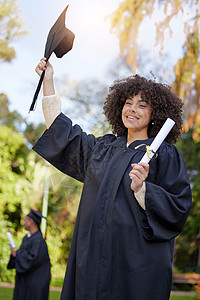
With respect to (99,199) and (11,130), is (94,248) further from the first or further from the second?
(11,130)

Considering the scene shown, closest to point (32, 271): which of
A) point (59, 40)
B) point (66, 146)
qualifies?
point (66, 146)

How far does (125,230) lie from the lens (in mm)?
2109

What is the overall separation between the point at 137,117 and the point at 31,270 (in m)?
4.25

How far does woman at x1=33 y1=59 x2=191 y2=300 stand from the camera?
208 centimetres

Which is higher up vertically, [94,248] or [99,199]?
[99,199]

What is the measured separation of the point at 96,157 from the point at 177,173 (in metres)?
0.48

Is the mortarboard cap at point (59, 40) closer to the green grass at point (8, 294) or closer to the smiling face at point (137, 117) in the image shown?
the smiling face at point (137, 117)

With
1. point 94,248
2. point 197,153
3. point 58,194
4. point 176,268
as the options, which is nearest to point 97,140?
point 94,248

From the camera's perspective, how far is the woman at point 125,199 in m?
2.08

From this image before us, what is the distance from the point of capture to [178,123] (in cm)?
256

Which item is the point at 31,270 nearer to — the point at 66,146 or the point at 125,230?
the point at 66,146

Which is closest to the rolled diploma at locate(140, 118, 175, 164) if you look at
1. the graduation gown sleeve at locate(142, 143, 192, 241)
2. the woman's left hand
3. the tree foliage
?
the woman's left hand

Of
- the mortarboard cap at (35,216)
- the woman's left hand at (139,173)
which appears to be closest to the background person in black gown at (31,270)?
the mortarboard cap at (35,216)

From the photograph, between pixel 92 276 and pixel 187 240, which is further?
pixel 187 240
